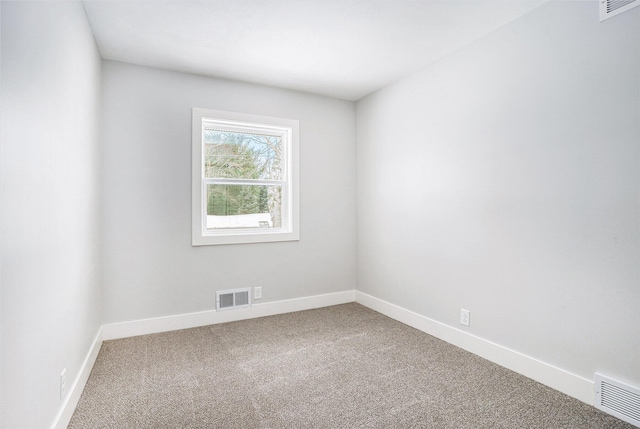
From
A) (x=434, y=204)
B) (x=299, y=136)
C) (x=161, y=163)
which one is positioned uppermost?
(x=299, y=136)

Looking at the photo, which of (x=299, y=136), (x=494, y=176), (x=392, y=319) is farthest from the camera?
(x=299, y=136)

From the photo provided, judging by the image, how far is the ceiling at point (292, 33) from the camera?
231 cm

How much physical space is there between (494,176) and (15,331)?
2.88 m

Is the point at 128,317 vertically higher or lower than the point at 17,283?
lower

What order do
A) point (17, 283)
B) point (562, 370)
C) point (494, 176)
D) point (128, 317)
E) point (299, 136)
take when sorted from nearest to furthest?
1. point (17, 283)
2. point (562, 370)
3. point (494, 176)
4. point (128, 317)
5. point (299, 136)

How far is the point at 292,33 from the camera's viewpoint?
8.63 feet

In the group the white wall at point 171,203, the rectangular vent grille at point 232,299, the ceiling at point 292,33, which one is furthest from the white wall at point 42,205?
the rectangular vent grille at point 232,299

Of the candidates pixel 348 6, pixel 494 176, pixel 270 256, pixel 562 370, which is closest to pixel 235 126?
pixel 270 256

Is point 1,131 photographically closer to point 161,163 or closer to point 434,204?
point 161,163

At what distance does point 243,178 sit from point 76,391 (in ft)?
7.60

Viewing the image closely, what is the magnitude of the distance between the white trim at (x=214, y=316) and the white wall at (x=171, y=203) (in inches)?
2.4

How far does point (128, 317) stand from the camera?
3143 millimetres

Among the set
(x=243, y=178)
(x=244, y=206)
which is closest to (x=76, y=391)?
(x=244, y=206)

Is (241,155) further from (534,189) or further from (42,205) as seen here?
(534,189)
